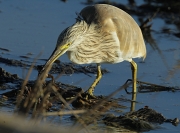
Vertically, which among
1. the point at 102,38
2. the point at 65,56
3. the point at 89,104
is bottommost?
the point at 89,104

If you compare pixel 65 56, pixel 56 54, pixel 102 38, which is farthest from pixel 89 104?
pixel 65 56

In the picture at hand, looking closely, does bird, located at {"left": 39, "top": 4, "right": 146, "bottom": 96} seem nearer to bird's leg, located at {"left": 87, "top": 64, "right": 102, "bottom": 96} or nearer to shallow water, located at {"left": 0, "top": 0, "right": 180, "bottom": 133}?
bird's leg, located at {"left": 87, "top": 64, "right": 102, "bottom": 96}

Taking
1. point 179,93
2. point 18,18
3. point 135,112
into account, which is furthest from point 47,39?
point 135,112

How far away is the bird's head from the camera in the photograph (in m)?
5.89

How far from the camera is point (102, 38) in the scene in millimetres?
6801

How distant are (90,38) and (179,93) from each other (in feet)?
3.75

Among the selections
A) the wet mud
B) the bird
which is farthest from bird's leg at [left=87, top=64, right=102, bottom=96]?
the wet mud

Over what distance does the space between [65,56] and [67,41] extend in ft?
6.39

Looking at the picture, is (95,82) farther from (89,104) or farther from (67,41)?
(67,41)

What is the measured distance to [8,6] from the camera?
31.4ft

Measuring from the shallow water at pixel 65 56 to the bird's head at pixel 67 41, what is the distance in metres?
0.60

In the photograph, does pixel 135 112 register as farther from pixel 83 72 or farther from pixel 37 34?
pixel 37 34

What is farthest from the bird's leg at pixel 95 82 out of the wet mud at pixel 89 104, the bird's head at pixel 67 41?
the bird's head at pixel 67 41

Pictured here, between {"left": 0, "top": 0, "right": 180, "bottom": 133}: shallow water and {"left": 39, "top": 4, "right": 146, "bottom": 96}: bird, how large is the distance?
26 cm
